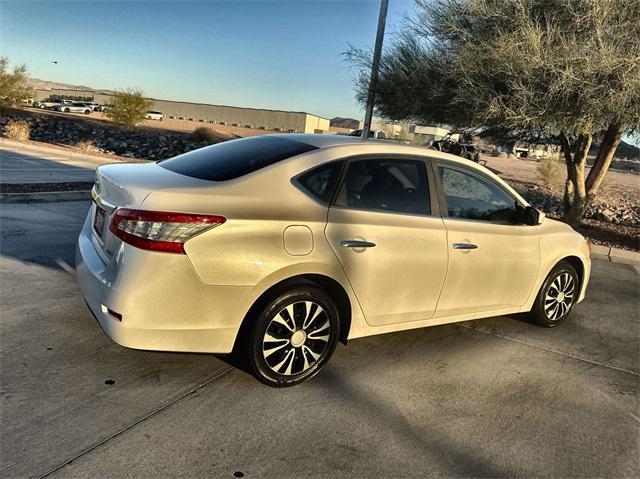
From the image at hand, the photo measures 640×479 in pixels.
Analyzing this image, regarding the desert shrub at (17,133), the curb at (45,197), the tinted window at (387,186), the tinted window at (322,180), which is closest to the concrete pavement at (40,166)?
the curb at (45,197)

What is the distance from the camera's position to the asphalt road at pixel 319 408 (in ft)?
8.64

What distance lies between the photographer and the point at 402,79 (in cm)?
1170

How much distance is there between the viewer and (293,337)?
10.8 feet

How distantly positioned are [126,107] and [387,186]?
32044 millimetres

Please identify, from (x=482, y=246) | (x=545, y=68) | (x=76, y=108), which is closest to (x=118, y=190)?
(x=482, y=246)

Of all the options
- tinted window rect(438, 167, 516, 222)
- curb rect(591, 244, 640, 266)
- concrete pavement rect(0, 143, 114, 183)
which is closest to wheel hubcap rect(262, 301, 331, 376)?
tinted window rect(438, 167, 516, 222)

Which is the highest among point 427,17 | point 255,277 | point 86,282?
point 427,17

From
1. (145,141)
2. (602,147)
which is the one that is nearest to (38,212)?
(602,147)

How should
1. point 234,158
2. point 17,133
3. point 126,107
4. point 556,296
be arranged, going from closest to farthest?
1. point 234,158
2. point 556,296
3. point 17,133
4. point 126,107

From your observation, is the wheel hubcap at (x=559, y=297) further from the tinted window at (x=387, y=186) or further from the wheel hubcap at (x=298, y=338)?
the wheel hubcap at (x=298, y=338)

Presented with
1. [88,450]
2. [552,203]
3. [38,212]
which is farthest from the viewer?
[552,203]

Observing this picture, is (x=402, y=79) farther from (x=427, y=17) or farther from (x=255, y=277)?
(x=255, y=277)

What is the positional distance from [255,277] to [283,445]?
964 mm

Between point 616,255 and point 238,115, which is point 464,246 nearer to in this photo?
point 616,255
